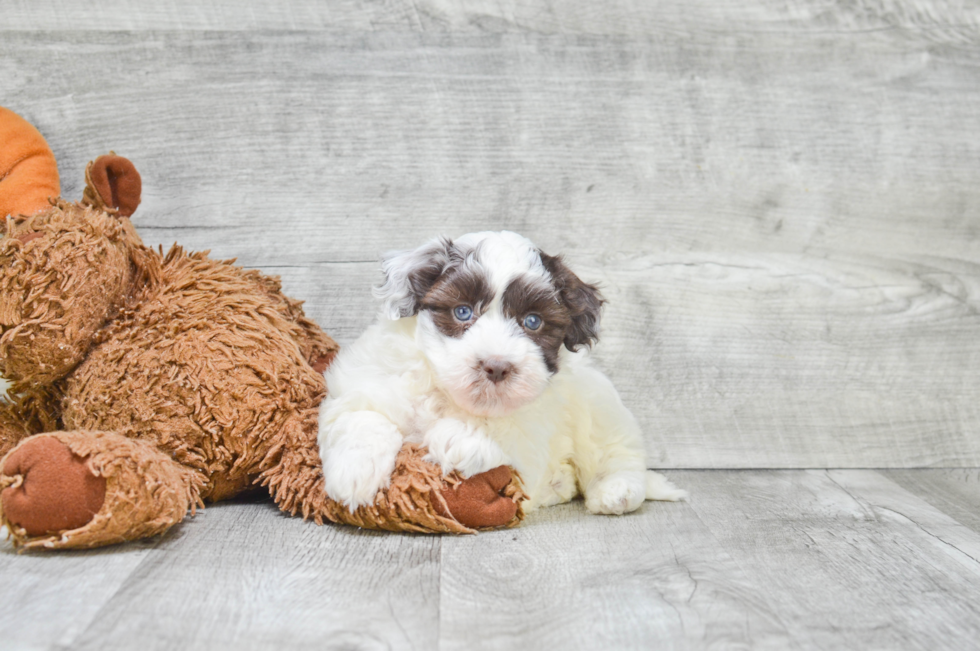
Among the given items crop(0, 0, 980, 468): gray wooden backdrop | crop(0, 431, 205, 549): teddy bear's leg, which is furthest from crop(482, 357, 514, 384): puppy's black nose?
crop(0, 0, 980, 468): gray wooden backdrop

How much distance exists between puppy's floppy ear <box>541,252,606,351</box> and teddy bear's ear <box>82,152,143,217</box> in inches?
33.5

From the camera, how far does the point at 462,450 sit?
1508 mm

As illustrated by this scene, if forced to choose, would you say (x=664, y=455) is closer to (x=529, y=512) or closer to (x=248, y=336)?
(x=529, y=512)

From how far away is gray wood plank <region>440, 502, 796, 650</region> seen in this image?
112cm

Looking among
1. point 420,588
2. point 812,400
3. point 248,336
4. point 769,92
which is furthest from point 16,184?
point 812,400

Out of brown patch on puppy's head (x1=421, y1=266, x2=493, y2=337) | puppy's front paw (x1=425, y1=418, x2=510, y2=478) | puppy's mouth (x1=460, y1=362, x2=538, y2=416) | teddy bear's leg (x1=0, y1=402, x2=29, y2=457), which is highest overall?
brown patch on puppy's head (x1=421, y1=266, x2=493, y2=337)

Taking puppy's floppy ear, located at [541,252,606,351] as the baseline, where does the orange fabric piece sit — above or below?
above

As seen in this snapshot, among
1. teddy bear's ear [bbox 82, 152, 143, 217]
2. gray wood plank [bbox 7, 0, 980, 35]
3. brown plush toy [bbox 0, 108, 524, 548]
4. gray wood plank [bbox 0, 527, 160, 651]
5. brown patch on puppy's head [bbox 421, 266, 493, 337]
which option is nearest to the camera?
gray wood plank [bbox 0, 527, 160, 651]

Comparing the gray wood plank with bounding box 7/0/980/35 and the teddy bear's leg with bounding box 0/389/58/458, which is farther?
the gray wood plank with bounding box 7/0/980/35

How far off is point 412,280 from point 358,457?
13.6 inches

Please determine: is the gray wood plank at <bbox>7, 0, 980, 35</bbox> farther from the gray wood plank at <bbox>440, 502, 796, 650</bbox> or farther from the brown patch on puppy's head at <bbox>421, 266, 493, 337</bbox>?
the gray wood plank at <bbox>440, 502, 796, 650</bbox>

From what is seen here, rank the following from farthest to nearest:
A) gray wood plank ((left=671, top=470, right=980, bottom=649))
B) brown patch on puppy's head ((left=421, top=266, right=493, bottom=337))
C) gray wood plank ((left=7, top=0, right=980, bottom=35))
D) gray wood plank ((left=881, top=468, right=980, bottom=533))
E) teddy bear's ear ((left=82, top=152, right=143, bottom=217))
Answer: gray wood plank ((left=7, top=0, right=980, bottom=35)), gray wood plank ((left=881, top=468, right=980, bottom=533)), teddy bear's ear ((left=82, top=152, right=143, bottom=217)), brown patch on puppy's head ((left=421, top=266, right=493, bottom=337)), gray wood plank ((left=671, top=470, right=980, bottom=649))

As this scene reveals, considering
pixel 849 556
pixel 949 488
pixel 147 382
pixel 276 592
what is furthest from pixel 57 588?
pixel 949 488

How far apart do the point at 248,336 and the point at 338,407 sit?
270 mm
